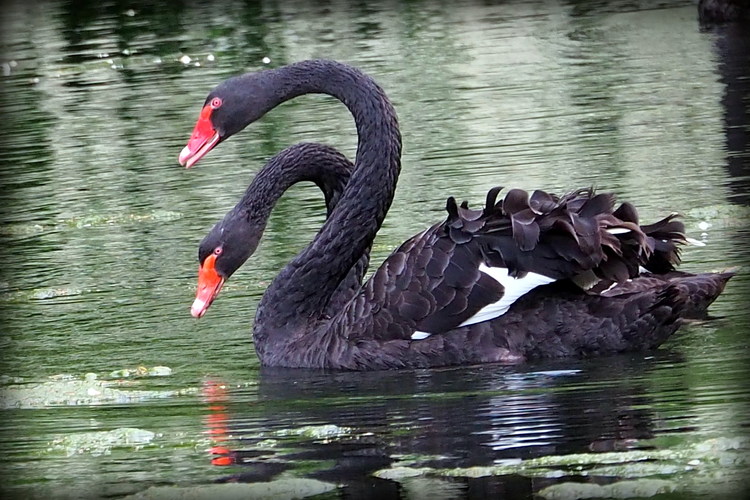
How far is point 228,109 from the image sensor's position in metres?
6.06

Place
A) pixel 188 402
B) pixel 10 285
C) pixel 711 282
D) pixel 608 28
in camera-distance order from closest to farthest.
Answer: pixel 188 402 → pixel 711 282 → pixel 10 285 → pixel 608 28

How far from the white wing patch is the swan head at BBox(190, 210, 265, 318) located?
1.08 metres

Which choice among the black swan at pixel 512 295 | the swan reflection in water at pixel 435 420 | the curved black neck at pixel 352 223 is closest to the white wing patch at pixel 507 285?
the black swan at pixel 512 295

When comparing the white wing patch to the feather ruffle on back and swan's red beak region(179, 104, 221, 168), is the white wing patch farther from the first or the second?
swan's red beak region(179, 104, 221, 168)

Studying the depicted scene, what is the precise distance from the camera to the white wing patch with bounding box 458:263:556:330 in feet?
17.2

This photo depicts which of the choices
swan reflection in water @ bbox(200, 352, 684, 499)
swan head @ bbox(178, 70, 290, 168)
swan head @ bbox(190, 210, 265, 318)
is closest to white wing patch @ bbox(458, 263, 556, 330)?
swan reflection in water @ bbox(200, 352, 684, 499)

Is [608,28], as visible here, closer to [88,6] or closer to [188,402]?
[88,6]

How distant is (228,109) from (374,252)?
4.66 feet

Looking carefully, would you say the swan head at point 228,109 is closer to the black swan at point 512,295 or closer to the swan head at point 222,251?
the swan head at point 222,251

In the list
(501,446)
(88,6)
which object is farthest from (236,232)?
(88,6)

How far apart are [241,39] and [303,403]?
39.7 feet

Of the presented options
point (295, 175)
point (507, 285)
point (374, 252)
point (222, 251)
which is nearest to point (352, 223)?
point (295, 175)

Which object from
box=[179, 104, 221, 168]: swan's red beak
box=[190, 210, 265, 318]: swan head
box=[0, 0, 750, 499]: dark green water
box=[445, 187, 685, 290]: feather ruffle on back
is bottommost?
box=[0, 0, 750, 499]: dark green water

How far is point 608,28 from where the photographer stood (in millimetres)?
15133
